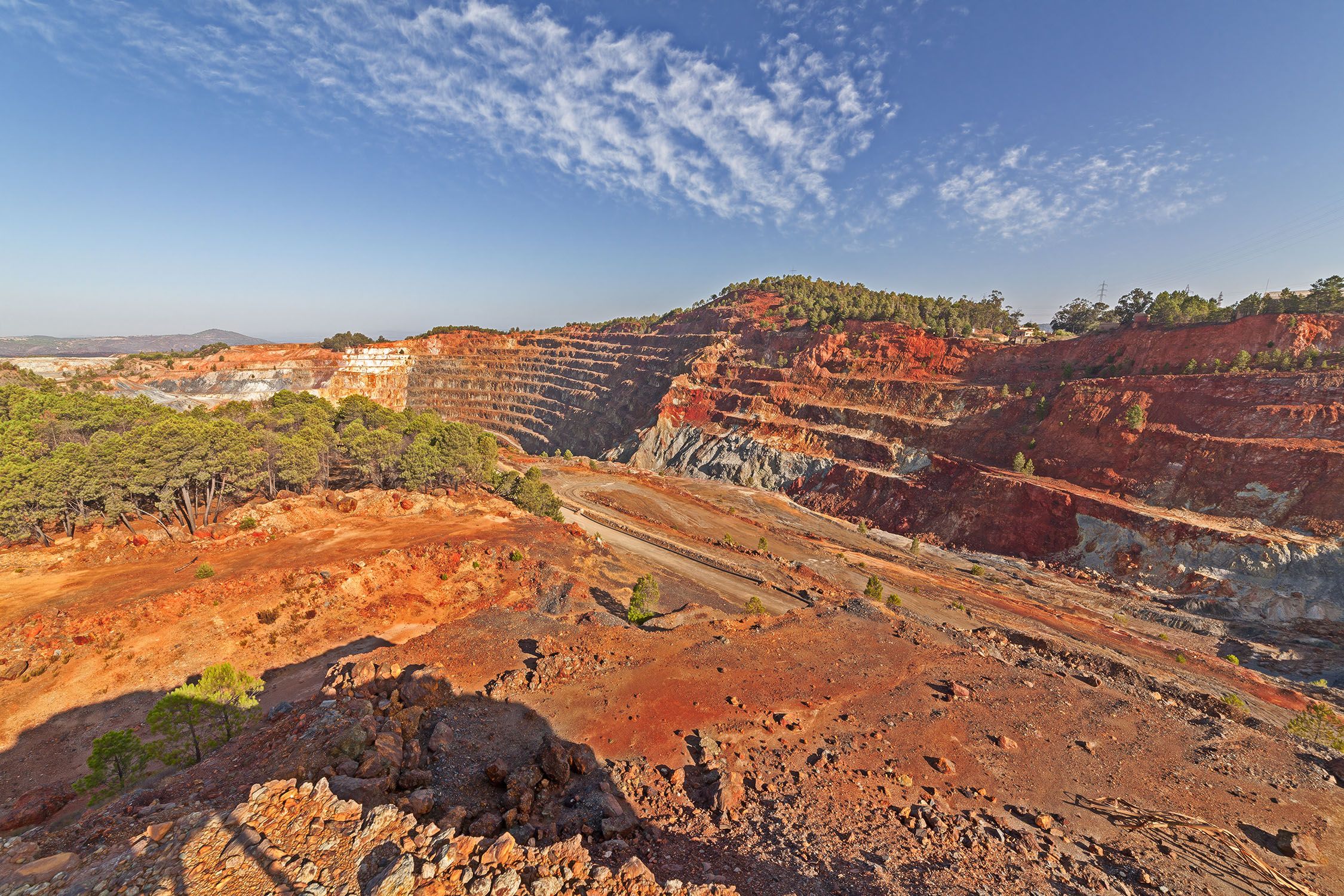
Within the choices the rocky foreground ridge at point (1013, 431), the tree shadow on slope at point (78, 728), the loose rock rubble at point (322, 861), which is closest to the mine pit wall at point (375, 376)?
the rocky foreground ridge at point (1013, 431)

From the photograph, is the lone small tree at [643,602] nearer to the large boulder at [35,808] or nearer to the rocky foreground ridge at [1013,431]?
the large boulder at [35,808]

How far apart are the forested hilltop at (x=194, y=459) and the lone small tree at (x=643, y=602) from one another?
18.6 m

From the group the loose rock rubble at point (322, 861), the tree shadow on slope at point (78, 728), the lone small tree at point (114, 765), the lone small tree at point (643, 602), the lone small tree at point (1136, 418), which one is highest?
the lone small tree at point (1136, 418)

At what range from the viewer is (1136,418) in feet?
145

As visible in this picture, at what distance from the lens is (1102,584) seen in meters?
37.5

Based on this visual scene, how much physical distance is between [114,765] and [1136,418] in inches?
2613

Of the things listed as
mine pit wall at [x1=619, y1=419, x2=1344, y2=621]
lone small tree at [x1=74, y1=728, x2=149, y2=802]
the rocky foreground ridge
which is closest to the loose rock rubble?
lone small tree at [x1=74, y1=728, x2=149, y2=802]

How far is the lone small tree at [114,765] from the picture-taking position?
13.4 metres

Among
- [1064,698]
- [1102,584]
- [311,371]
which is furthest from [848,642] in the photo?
[311,371]

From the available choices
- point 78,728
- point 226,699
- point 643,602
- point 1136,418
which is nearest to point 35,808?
point 226,699

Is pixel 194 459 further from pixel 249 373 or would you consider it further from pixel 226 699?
pixel 249 373

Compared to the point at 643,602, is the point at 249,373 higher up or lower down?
higher up

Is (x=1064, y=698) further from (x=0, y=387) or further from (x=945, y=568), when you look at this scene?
(x=0, y=387)

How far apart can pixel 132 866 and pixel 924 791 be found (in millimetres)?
17435
